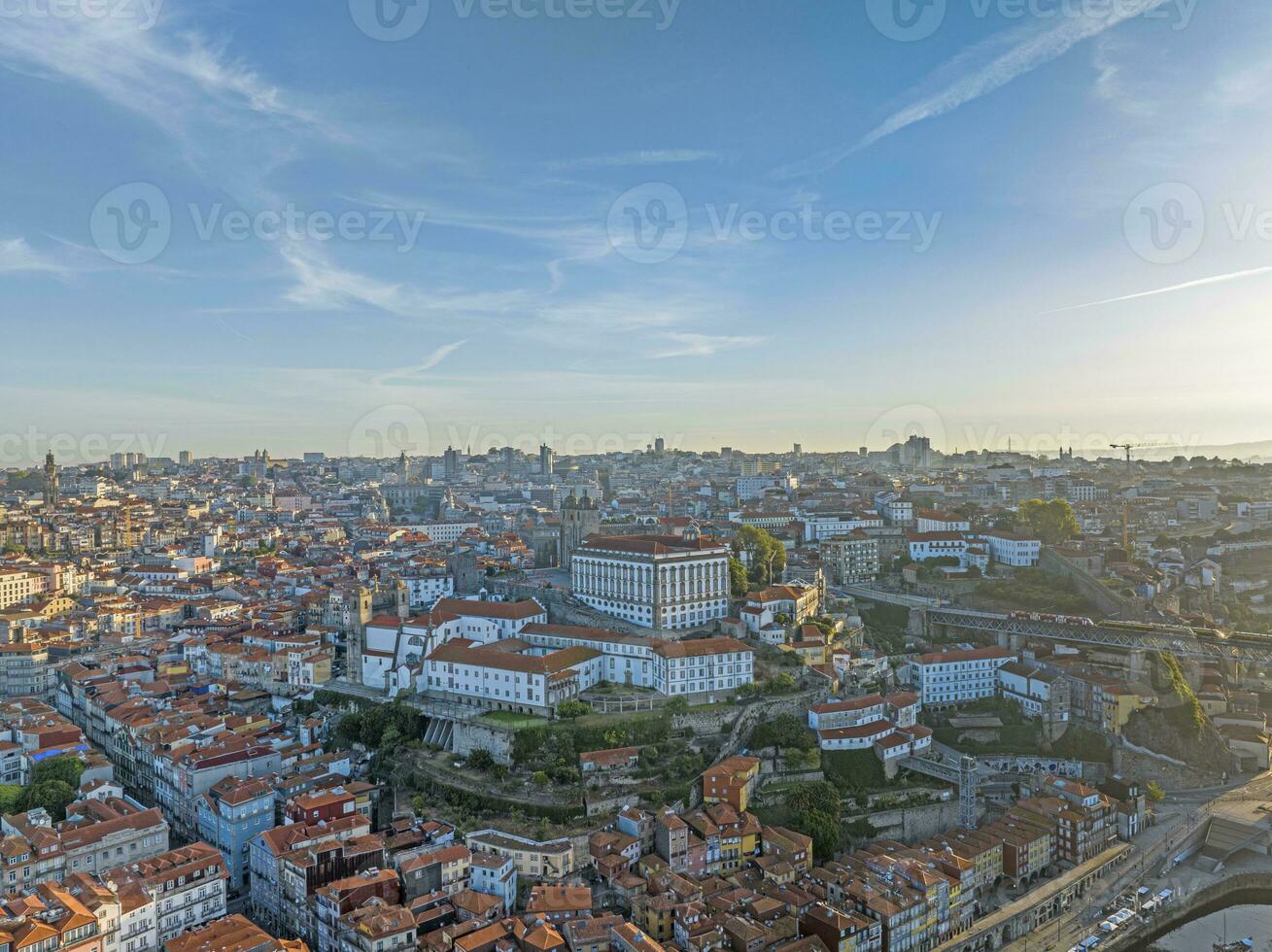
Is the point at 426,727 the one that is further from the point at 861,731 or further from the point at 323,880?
the point at 861,731

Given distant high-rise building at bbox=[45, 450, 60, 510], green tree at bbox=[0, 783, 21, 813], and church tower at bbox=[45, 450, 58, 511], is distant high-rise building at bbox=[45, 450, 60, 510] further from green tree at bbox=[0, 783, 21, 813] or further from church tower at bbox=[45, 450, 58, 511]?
green tree at bbox=[0, 783, 21, 813]

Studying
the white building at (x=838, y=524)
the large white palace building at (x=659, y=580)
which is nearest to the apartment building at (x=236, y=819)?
the large white palace building at (x=659, y=580)

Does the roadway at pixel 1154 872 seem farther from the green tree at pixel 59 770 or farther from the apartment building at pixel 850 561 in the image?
the green tree at pixel 59 770

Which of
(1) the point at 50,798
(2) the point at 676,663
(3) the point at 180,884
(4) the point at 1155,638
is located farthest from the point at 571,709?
(4) the point at 1155,638

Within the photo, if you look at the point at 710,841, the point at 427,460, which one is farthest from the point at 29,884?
the point at 427,460

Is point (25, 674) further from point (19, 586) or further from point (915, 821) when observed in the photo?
point (915, 821)

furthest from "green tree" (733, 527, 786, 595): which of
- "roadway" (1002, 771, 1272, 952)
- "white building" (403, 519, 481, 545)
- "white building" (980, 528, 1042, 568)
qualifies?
"white building" (403, 519, 481, 545)
